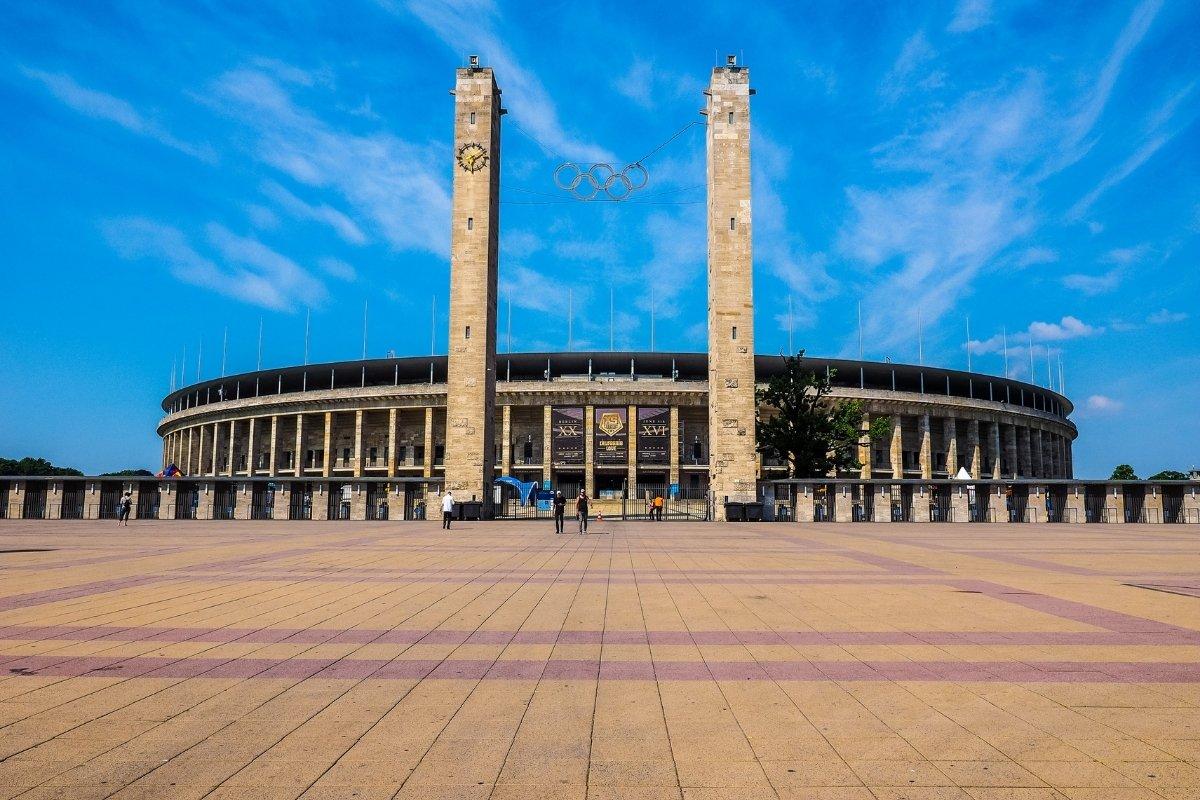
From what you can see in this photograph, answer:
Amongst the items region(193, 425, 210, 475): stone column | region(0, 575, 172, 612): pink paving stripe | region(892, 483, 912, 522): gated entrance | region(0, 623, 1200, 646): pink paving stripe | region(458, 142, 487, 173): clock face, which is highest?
region(458, 142, 487, 173): clock face

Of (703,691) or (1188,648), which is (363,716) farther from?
(1188,648)

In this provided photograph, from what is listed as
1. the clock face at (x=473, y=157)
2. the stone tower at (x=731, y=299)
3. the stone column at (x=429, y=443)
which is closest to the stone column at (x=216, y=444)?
the stone column at (x=429, y=443)

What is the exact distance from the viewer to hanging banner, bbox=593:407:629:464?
73500mm

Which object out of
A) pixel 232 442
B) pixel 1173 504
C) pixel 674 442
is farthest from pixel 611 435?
pixel 1173 504

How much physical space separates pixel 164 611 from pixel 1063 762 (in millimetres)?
9892

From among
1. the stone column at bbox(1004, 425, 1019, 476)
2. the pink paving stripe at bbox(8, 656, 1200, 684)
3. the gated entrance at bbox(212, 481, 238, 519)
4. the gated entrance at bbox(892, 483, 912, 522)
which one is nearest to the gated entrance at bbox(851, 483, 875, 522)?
the gated entrance at bbox(892, 483, 912, 522)

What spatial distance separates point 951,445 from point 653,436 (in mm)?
32449

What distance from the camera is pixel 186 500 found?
38125mm

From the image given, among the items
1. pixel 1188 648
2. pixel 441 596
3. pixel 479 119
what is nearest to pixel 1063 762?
pixel 1188 648

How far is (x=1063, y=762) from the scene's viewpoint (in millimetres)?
4555

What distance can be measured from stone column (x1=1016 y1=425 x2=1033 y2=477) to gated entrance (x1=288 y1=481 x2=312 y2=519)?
254ft

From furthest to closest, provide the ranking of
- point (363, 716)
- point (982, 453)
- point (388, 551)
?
point (982, 453), point (388, 551), point (363, 716)

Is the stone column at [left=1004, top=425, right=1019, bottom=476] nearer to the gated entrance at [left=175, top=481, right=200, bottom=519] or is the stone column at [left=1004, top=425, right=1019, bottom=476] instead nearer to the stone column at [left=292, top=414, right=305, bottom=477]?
the stone column at [left=292, top=414, right=305, bottom=477]

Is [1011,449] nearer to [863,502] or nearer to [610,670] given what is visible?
[863,502]
